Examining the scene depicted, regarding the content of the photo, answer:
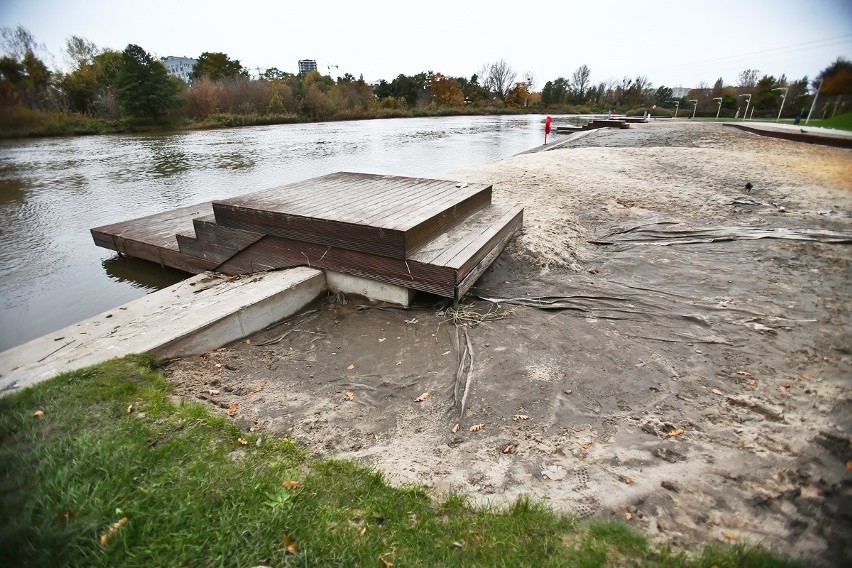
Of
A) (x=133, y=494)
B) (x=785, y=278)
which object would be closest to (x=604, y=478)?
(x=133, y=494)

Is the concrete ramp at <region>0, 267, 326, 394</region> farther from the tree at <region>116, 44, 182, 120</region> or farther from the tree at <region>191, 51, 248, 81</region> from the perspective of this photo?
the tree at <region>191, 51, 248, 81</region>

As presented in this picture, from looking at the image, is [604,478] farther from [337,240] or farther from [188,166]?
[188,166]

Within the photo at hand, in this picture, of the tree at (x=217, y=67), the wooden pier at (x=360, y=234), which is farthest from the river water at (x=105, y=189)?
the tree at (x=217, y=67)

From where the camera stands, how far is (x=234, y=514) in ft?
5.77

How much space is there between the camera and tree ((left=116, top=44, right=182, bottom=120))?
101ft

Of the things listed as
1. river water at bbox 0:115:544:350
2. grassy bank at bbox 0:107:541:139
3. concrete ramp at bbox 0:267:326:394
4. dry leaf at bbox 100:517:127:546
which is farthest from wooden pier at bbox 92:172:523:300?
grassy bank at bbox 0:107:541:139

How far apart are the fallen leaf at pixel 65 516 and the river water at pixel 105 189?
139 centimetres

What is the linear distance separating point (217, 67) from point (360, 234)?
2710 inches

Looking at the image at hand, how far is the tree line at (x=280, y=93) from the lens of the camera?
1104 millimetres

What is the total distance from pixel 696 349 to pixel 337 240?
3.39 metres

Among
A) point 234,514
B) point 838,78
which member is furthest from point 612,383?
point 234,514

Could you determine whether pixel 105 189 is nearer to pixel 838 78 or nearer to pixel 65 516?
pixel 65 516

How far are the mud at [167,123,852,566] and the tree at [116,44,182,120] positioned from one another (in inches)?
1470

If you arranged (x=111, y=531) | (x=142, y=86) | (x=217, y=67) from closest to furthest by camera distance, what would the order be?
(x=111, y=531) → (x=142, y=86) → (x=217, y=67)
